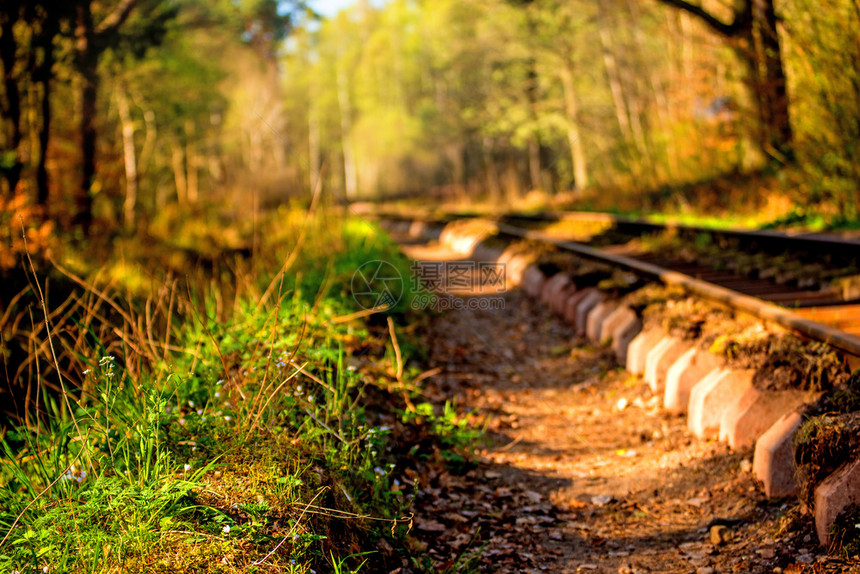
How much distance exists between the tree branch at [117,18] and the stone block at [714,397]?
1351 cm

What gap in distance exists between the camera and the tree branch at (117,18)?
46.0 ft

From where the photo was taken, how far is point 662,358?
16.0ft

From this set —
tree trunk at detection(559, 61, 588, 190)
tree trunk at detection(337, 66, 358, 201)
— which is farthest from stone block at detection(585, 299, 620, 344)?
tree trunk at detection(337, 66, 358, 201)

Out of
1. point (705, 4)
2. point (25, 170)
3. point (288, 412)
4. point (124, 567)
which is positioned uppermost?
point (705, 4)

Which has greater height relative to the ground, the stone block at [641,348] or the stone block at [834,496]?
the stone block at [641,348]

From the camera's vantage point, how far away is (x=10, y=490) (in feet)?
9.87

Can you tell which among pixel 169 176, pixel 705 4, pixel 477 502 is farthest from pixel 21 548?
pixel 169 176

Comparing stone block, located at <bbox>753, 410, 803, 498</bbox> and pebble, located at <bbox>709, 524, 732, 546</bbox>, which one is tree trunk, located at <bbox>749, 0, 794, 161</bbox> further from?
pebble, located at <bbox>709, 524, 732, 546</bbox>

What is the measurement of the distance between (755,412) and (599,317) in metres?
2.74

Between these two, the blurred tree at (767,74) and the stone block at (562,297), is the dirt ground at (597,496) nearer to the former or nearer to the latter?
the stone block at (562,297)

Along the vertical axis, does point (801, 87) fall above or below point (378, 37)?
below

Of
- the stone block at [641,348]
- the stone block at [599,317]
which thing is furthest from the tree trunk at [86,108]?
the stone block at [641,348]

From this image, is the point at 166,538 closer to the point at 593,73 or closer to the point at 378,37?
the point at 593,73

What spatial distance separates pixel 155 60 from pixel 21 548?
21.4 metres
